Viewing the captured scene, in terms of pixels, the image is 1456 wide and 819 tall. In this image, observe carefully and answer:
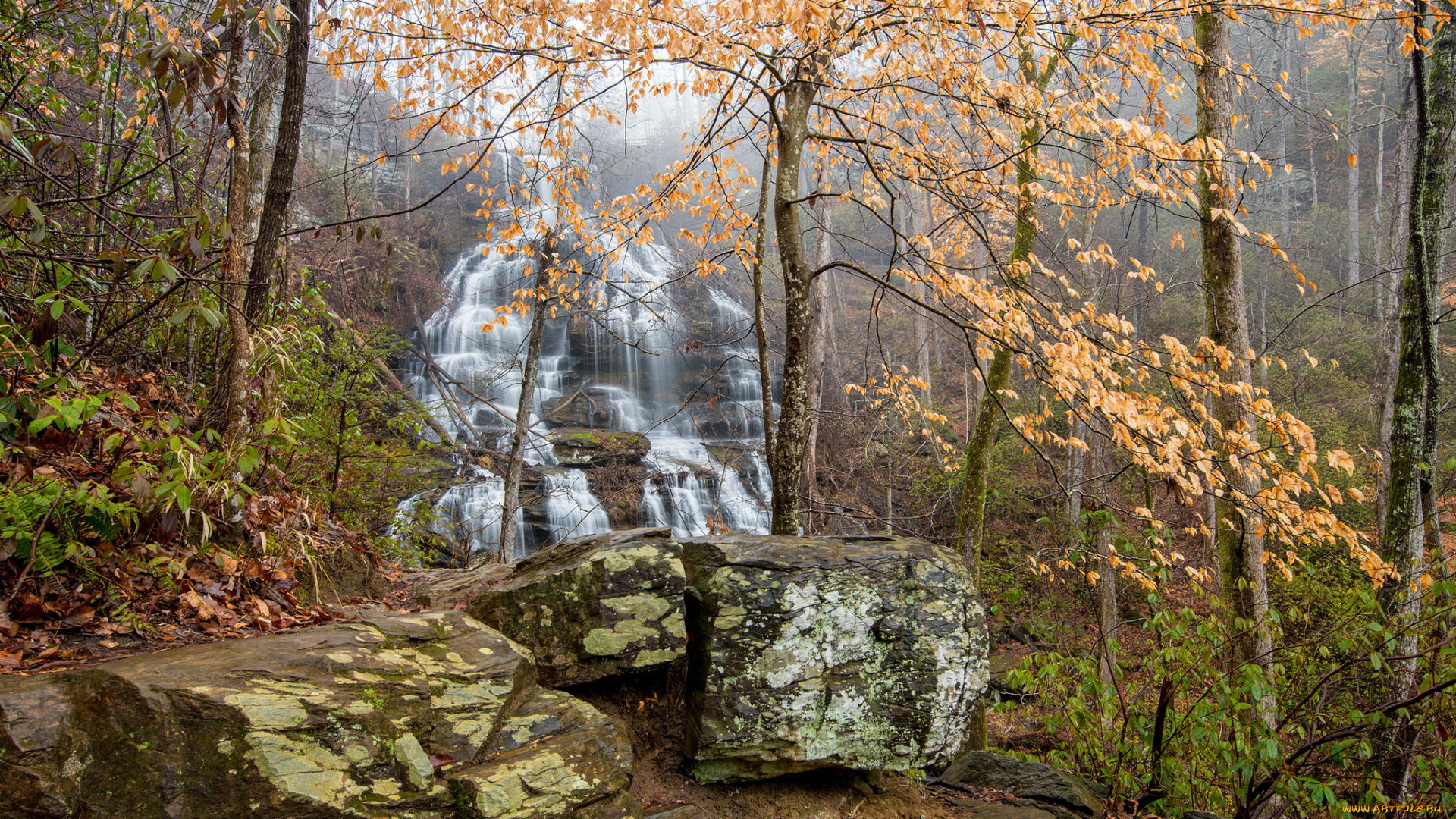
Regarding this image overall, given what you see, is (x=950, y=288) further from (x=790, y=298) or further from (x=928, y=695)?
(x=928, y=695)

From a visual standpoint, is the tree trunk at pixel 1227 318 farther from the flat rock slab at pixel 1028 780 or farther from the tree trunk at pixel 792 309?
the tree trunk at pixel 792 309

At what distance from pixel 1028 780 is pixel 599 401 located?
42.2ft

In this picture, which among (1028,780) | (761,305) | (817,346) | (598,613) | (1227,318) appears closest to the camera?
(598,613)

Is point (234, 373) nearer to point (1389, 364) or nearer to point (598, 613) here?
point (598, 613)

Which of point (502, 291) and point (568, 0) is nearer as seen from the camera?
point (568, 0)

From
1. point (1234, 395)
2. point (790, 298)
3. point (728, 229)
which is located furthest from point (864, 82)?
point (1234, 395)

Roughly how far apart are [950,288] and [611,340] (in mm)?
13879

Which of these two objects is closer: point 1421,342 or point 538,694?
point 538,694

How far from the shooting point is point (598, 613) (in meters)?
3.41

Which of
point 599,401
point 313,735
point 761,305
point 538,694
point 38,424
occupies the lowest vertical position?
point 538,694

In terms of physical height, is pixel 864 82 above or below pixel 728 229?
above

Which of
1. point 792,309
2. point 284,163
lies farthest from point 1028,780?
point 284,163

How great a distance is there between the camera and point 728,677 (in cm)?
325

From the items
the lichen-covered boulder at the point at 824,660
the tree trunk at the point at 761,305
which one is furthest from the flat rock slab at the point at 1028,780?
the tree trunk at the point at 761,305
